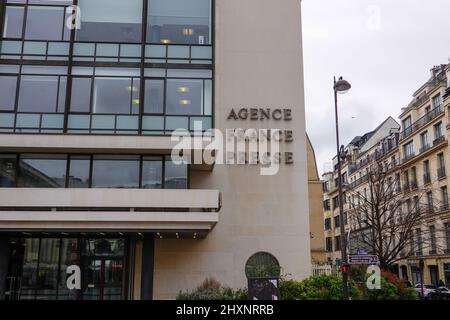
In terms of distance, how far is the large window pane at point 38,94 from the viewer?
1961 cm

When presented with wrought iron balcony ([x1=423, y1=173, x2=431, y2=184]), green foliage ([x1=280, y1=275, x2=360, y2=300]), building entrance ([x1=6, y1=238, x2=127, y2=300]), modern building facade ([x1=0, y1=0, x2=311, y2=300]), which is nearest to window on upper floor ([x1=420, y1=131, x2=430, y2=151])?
wrought iron balcony ([x1=423, y1=173, x2=431, y2=184])

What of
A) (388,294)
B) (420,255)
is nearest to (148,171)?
(388,294)

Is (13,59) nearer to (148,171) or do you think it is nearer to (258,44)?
(148,171)

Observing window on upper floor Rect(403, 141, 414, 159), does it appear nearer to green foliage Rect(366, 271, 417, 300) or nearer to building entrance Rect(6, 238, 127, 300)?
green foliage Rect(366, 271, 417, 300)

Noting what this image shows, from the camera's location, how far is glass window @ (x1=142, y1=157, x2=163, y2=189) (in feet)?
63.7

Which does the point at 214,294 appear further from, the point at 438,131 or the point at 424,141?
the point at 424,141

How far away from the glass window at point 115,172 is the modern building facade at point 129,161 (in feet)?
0.15

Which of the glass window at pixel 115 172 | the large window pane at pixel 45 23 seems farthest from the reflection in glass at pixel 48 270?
the large window pane at pixel 45 23

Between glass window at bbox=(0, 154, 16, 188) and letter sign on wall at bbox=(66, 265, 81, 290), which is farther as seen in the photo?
letter sign on wall at bbox=(66, 265, 81, 290)

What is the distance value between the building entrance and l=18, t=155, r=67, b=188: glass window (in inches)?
109

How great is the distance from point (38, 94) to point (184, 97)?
634cm

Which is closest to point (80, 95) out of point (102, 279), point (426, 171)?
point (102, 279)

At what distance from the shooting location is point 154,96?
66.4ft

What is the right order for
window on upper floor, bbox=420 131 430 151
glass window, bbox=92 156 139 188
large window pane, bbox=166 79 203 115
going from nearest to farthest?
glass window, bbox=92 156 139 188 < large window pane, bbox=166 79 203 115 < window on upper floor, bbox=420 131 430 151
